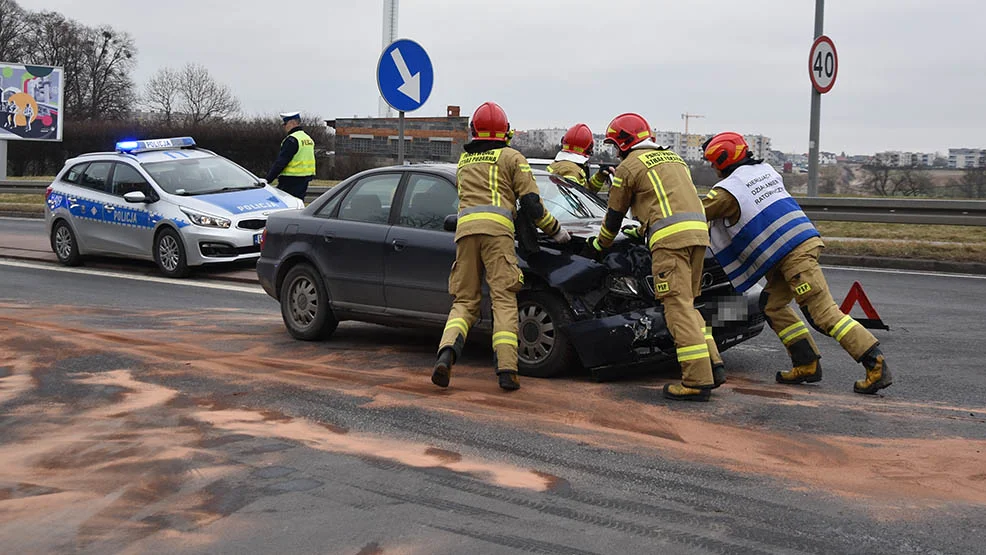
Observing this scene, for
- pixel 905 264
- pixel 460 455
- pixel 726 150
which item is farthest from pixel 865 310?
pixel 905 264

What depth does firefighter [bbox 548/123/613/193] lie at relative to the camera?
10086mm

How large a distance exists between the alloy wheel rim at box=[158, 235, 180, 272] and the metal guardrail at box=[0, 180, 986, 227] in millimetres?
10245

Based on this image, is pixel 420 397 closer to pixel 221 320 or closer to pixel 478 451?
pixel 478 451

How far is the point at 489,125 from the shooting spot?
750cm

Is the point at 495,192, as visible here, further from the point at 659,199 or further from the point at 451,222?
the point at 659,199

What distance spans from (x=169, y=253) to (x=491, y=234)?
27.3 ft

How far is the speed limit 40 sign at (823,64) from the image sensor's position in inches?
723

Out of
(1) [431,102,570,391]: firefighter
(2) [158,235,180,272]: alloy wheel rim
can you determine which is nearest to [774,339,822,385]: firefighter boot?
(1) [431,102,570,391]: firefighter

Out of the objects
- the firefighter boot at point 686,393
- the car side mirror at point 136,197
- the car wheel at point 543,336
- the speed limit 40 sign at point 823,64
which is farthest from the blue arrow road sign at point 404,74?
the speed limit 40 sign at point 823,64

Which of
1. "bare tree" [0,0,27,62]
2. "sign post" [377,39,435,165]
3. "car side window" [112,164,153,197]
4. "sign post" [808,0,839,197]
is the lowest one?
"car side window" [112,164,153,197]

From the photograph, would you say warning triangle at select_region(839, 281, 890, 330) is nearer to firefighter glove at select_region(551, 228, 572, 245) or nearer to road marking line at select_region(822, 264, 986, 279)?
firefighter glove at select_region(551, 228, 572, 245)

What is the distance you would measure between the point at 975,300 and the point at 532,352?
20.7 ft

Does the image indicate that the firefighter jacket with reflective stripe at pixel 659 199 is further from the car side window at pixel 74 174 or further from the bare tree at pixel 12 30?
the bare tree at pixel 12 30

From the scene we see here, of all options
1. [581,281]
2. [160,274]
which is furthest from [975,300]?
[160,274]
